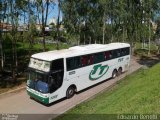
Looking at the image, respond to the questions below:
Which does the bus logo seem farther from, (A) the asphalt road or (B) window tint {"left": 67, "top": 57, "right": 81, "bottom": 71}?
(B) window tint {"left": 67, "top": 57, "right": 81, "bottom": 71}

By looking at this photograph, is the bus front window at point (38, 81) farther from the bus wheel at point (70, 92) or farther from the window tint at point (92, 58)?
the bus wheel at point (70, 92)

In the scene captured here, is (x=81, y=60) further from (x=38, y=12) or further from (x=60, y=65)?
(x=38, y=12)

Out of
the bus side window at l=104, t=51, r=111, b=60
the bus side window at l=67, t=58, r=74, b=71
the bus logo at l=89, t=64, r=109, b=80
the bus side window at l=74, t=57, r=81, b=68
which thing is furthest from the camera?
the bus side window at l=104, t=51, r=111, b=60

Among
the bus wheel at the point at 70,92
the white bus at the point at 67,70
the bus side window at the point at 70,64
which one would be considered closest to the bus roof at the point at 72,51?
the white bus at the point at 67,70

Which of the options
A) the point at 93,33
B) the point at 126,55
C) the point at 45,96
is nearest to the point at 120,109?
the point at 45,96

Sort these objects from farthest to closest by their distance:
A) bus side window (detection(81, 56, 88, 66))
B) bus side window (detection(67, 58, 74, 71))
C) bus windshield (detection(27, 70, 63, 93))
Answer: bus side window (detection(81, 56, 88, 66)) < bus side window (detection(67, 58, 74, 71)) < bus windshield (detection(27, 70, 63, 93))

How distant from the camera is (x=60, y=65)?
1581 cm

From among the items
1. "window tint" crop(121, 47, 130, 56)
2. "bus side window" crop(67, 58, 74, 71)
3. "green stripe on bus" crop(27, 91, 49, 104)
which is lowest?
"green stripe on bus" crop(27, 91, 49, 104)

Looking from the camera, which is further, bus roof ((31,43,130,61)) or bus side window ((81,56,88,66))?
bus side window ((81,56,88,66))

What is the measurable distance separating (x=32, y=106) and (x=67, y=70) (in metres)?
3.33

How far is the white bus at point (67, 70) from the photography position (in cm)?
1521

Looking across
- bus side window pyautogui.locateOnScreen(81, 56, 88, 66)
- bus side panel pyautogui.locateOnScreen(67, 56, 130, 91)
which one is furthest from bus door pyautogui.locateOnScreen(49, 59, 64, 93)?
bus side window pyautogui.locateOnScreen(81, 56, 88, 66)

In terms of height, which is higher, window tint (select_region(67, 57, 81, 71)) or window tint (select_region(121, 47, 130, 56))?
window tint (select_region(121, 47, 130, 56))

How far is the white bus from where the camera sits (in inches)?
599
